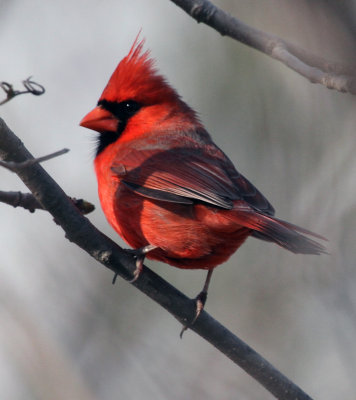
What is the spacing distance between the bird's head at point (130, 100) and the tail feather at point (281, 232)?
1080 mm

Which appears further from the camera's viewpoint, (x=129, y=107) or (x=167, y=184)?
(x=129, y=107)

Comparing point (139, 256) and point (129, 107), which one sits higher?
point (129, 107)

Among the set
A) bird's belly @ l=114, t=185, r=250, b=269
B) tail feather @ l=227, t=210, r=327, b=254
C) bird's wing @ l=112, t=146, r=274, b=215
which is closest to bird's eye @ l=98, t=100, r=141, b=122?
bird's wing @ l=112, t=146, r=274, b=215

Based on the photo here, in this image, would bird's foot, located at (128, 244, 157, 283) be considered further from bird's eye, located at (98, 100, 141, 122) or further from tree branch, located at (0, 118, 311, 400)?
bird's eye, located at (98, 100, 141, 122)

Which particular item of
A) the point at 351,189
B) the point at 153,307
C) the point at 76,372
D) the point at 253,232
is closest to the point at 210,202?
the point at 253,232

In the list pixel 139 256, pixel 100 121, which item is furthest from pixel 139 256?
pixel 100 121

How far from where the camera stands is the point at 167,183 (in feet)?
11.5

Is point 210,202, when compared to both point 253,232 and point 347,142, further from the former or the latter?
point 347,142

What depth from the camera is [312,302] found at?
4.39 m

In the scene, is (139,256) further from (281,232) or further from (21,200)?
(21,200)

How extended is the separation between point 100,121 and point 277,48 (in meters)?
1.57

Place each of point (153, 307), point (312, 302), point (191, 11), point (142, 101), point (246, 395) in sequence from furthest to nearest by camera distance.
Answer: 1. point (153, 307)
2. point (312, 302)
3. point (142, 101)
4. point (246, 395)
5. point (191, 11)

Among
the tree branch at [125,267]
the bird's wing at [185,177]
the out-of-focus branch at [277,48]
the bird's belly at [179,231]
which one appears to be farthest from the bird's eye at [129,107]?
the tree branch at [125,267]

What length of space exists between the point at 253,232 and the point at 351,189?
2.38 ft
